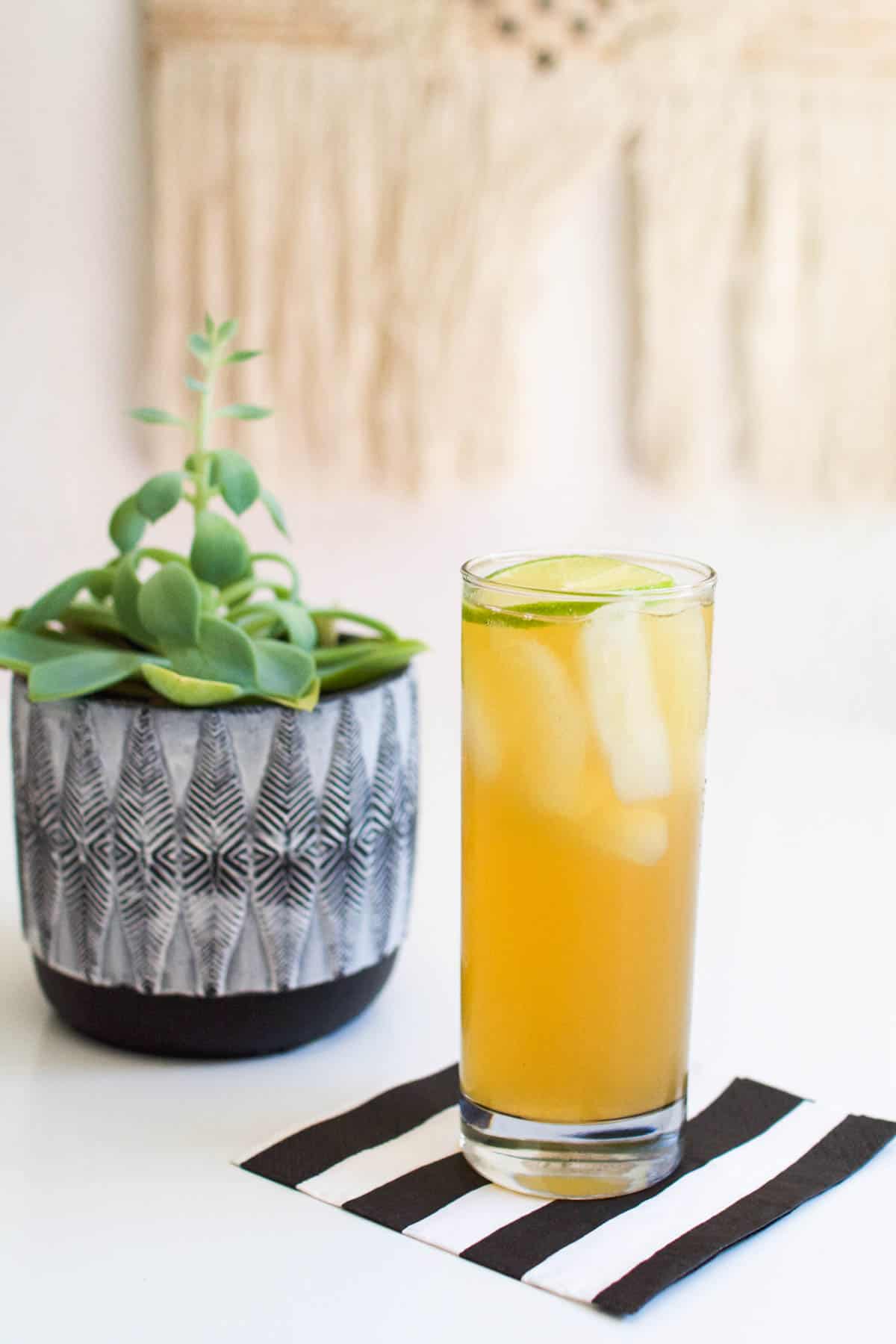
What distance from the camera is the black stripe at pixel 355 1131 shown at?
69 cm

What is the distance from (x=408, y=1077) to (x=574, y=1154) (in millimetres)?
145

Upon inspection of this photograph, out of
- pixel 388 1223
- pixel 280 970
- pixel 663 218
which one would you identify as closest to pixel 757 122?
pixel 663 218

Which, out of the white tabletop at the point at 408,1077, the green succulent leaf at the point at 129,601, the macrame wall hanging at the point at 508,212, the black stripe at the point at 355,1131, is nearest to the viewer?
the white tabletop at the point at 408,1077

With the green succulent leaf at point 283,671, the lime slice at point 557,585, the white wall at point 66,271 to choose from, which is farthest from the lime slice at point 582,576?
the white wall at point 66,271

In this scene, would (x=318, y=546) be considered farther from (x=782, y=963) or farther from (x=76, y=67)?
(x=782, y=963)

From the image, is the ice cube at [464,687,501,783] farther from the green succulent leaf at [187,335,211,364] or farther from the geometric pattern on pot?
the green succulent leaf at [187,335,211,364]

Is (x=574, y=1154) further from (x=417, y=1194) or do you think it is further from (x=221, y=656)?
(x=221, y=656)

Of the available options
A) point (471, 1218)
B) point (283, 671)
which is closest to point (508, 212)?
point (283, 671)

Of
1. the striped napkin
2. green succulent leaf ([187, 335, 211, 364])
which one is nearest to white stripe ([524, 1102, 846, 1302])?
the striped napkin

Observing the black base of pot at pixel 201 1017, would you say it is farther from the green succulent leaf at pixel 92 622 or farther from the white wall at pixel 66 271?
the white wall at pixel 66 271

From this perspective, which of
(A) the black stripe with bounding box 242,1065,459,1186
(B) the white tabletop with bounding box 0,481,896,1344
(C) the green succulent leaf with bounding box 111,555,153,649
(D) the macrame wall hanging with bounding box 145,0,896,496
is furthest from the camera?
(D) the macrame wall hanging with bounding box 145,0,896,496

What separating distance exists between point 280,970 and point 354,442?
141 cm

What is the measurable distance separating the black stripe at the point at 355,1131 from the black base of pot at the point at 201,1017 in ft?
0.22

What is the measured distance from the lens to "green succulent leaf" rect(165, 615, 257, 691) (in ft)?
2.48
